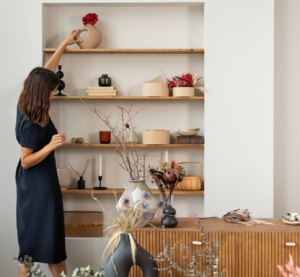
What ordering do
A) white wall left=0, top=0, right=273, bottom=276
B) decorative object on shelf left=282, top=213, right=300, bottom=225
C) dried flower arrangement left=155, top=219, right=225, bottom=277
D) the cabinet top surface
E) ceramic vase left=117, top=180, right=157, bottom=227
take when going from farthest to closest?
white wall left=0, top=0, right=273, bottom=276 < decorative object on shelf left=282, top=213, right=300, bottom=225 < the cabinet top surface < ceramic vase left=117, top=180, right=157, bottom=227 < dried flower arrangement left=155, top=219, right=225, bottom=277

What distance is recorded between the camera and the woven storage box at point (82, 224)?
4.73 m

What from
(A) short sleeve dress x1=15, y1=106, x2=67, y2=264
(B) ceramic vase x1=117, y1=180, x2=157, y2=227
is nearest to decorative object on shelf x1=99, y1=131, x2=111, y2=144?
(A) short sleeve dress x1=15, y1=106, x2=67, y2=264

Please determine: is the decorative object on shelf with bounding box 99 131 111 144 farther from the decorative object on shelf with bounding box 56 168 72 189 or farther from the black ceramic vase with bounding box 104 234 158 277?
the black ceramic vase with bounding box 104 234 158 277

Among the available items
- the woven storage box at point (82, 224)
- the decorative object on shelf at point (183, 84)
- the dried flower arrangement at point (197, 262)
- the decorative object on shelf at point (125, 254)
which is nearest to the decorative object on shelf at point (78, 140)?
the woven storage box at point (82, 224)

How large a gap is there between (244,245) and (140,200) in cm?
62

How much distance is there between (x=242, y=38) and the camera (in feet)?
15.1

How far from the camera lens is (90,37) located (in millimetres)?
4688

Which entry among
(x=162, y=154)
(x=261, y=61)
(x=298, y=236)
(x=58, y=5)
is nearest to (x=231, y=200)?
(x=162, y=154)

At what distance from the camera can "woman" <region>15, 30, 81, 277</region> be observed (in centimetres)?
364

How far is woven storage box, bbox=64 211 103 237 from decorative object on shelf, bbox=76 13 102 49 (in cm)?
150

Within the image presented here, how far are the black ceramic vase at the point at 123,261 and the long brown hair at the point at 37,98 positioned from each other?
157 cm

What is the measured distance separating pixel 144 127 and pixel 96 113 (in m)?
0.46

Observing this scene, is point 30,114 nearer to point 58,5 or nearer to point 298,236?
point 58,5

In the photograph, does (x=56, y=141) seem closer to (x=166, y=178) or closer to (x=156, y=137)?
(x=166, y=178)
